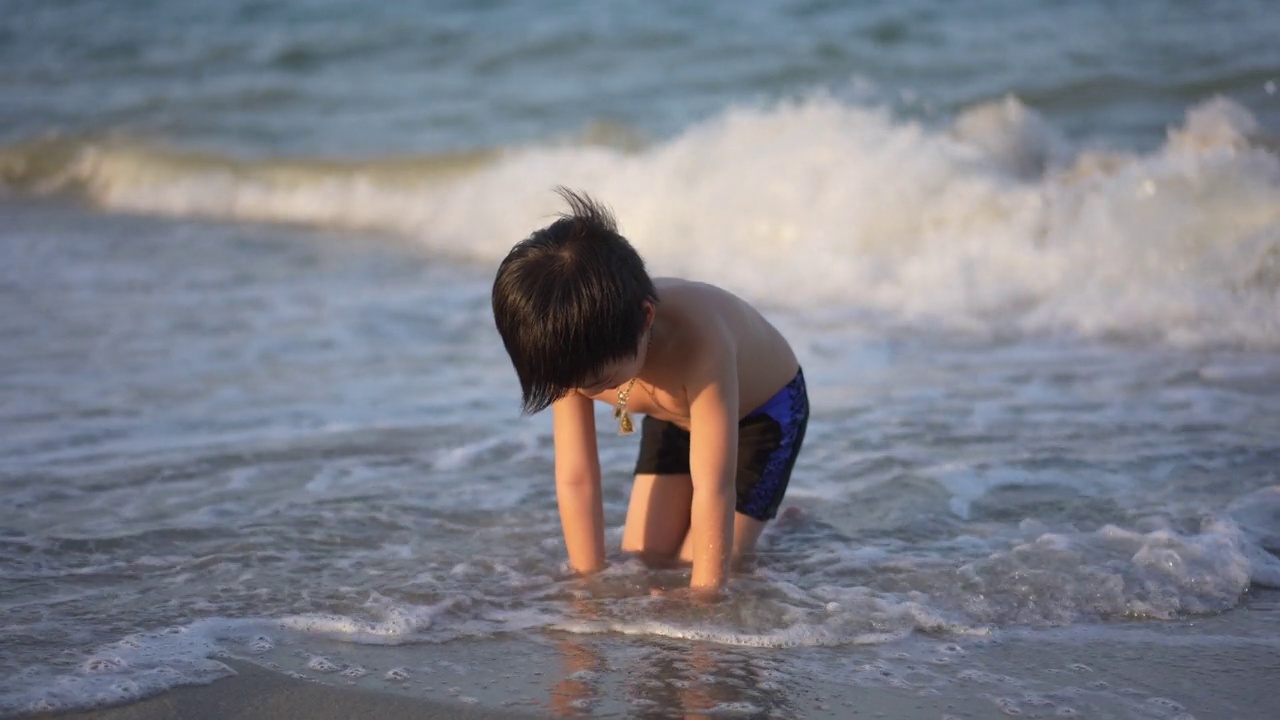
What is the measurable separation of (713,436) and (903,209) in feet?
15.1

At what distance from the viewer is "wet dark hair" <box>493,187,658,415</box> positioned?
2.73 meters

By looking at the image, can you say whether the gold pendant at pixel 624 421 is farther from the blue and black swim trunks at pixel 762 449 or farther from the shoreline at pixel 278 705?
the shoreline at pixel 278 705

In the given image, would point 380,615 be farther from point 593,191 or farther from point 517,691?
point 593,191

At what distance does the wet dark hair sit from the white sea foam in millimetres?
3529

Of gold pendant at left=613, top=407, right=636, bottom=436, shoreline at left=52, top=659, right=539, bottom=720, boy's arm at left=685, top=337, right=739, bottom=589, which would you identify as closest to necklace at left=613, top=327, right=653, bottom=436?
gold pendant at left=613, top=407, right=636, bottom=436

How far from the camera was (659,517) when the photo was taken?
371cm

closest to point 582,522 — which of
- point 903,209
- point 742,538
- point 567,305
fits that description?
point 742,538

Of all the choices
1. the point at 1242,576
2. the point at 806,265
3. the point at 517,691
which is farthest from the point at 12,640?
the point at 806,265

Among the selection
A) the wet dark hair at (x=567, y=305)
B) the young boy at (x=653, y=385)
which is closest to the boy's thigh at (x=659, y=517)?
the young boy at (x=653, y=385)

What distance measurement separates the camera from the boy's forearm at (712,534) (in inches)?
122

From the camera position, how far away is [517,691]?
9.20 feet

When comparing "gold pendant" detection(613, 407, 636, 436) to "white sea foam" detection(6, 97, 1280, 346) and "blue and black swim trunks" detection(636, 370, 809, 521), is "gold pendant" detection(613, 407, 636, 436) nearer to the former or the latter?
"blue and black swim trunks" detection(636, 370, 809, 521)

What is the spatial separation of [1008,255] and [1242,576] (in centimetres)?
363

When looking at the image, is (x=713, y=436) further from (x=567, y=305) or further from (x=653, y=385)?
(x=567, y=305)
